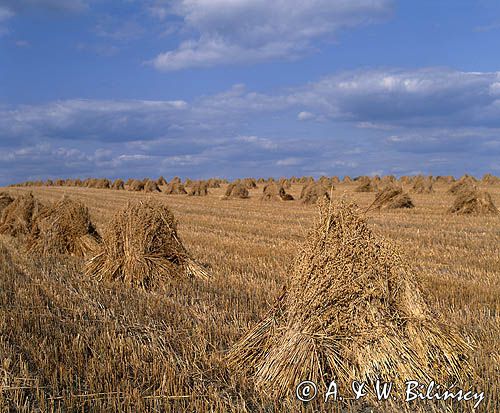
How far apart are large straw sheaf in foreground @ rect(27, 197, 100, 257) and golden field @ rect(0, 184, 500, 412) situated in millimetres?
434

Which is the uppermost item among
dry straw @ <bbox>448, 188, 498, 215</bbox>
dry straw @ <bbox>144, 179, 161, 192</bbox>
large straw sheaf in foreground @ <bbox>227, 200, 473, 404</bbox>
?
dry straw @ <bbox>144, 179, 161, 192</bbox>

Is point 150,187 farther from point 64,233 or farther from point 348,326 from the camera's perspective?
point 348,326

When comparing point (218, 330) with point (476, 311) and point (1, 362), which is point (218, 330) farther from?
point (476, 311)

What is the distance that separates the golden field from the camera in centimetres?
396

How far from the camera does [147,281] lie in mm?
8117

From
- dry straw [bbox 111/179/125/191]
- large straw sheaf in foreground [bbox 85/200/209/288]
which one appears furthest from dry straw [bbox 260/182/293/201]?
dry straw [bbox 111/179/125/191]

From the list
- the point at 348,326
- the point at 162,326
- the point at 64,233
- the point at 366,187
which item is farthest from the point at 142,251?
the point at 366,187

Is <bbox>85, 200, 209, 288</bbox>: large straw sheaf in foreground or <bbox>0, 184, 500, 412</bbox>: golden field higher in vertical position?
<bbox>85, 200, 209, 288</bbox>: large straw sheaf in foreground

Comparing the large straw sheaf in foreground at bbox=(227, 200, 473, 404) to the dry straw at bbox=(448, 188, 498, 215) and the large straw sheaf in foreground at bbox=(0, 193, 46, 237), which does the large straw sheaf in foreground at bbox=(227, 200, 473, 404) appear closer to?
the large straw sheaf in foreground at bbox=(0, 193, 46, 237)

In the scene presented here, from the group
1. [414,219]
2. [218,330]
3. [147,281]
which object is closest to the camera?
[218,330]

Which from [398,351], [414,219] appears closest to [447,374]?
[398,351]

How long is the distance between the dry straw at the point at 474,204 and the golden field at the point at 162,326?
8.29 m

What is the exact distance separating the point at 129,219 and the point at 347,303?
210 inches

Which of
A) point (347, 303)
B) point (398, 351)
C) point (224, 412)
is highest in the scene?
point (347, 303)
